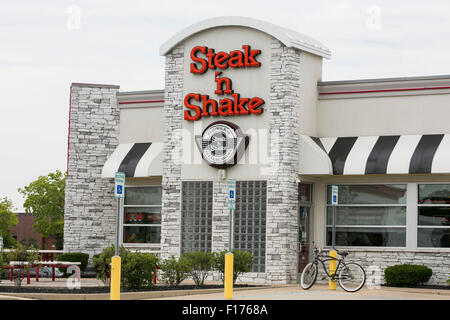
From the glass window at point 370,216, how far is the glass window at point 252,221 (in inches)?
94.4

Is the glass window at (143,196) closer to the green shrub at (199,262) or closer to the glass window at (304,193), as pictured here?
the glass window at (304,193)

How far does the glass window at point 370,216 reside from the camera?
2761 cm

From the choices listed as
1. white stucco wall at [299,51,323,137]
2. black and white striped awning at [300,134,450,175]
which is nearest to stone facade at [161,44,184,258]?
white stucco wall at [299,51,323,137]

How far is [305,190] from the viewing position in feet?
94.0

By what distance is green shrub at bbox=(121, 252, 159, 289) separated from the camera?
882 inches

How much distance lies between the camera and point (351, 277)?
23.8 metres

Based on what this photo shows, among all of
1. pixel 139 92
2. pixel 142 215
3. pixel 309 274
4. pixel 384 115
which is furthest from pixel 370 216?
pixel 139 92

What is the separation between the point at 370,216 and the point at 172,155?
22.0 ft

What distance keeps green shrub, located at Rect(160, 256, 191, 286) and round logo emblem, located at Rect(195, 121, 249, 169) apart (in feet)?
15.3

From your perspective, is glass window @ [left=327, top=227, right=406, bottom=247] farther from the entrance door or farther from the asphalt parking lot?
the asphalt parking lot

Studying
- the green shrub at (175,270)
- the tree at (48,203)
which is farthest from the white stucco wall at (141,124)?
the tree at (48,203)

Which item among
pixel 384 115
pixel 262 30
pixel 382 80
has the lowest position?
pixel 384 115

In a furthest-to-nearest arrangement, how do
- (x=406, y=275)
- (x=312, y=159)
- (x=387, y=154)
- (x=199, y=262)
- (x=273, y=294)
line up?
(x=312, y=159) < (x=387, y=154) < (x=406, y=275) < (x=199, y=262) < (x=273, y=294)

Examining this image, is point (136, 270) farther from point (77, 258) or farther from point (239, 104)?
point (77, 258)
